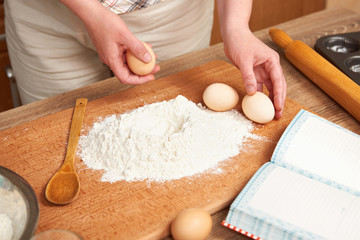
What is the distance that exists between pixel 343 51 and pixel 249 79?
0.52 metres

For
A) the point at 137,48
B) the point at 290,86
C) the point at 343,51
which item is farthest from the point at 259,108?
the point at 343,51

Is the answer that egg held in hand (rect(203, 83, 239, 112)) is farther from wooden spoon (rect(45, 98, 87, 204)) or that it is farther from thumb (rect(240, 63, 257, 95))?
wooden spoon (rect(45, 98, 87, 204))

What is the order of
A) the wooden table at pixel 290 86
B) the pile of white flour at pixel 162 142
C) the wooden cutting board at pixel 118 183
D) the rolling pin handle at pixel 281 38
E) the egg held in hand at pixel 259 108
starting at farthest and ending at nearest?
1. the rolling pin handle at pixel 281 38
2. the wooden table at pixel 290 86
3. the egg held in hand at pixel 259 108
4. the pile of white flour at pixel 162 142
5. the wooden cutting board at pixel 118 183

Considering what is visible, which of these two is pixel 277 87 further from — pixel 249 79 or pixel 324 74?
pixel 324 74

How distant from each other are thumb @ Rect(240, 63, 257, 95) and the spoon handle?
0.51 metres

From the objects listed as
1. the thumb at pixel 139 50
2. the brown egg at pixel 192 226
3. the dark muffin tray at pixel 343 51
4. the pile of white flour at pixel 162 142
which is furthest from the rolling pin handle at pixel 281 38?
the brown egg at pixel 192 226

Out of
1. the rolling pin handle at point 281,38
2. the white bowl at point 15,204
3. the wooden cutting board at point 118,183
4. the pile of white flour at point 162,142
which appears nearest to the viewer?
the white bowl at point 15,204

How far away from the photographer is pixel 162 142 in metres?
1.05

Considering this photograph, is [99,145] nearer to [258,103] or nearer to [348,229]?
[258,103]

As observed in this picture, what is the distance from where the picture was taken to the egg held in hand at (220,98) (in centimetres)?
121

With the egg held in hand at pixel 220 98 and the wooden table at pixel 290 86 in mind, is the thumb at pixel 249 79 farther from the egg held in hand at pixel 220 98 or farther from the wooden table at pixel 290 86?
the wooden table at pixel 290 86

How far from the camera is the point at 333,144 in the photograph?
3.46ft

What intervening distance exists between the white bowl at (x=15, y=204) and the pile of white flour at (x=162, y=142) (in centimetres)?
26

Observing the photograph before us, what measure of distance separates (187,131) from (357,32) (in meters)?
0.87
